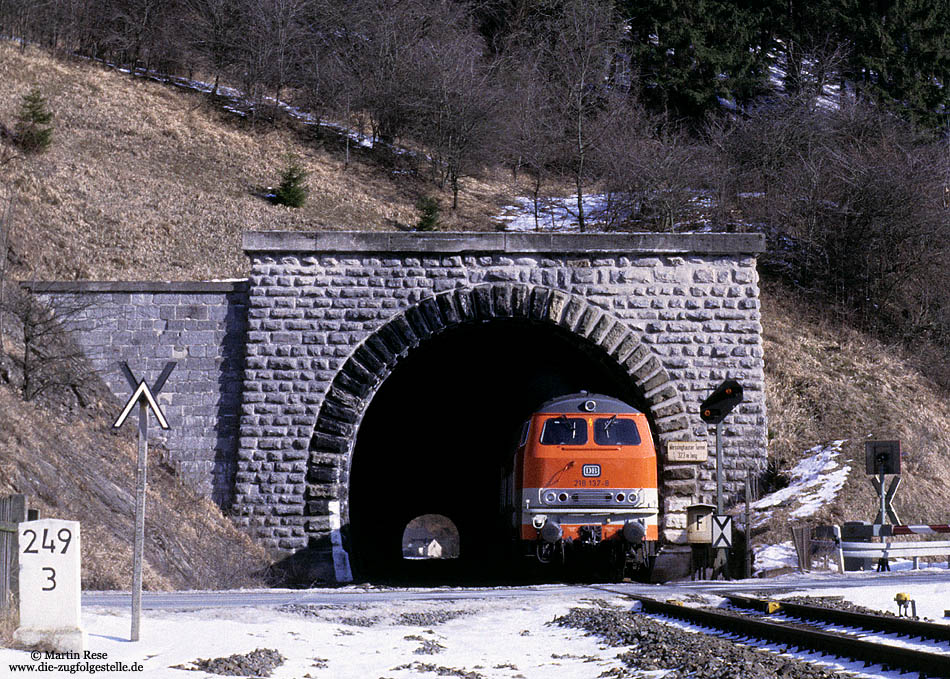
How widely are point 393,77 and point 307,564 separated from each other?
128ft

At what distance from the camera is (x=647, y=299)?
810 inches

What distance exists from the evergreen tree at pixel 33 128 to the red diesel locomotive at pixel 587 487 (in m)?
28.8

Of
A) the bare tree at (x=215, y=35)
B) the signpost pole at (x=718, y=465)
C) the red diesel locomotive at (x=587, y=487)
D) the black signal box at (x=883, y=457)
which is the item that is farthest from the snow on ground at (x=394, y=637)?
the bare tree at (x=215, y=35)

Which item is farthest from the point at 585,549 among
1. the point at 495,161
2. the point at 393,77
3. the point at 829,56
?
the point at 829,56

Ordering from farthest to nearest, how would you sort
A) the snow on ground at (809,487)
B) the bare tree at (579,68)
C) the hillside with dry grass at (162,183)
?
the bare tree at (579,68) → the hillside with dry grass at (162,183) → the snow on ground at (809,487)

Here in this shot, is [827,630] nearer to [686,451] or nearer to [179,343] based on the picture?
[686,451]

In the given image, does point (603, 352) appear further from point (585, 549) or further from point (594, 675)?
point (594, 675)

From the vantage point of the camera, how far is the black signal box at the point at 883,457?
18.2 meters

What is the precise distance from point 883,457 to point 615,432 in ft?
15.2

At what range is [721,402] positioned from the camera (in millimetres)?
19406

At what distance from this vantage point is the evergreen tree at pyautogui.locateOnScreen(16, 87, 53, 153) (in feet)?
130

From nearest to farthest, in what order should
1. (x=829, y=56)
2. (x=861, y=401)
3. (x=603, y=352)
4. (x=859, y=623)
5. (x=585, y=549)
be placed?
(x=859, y=623) < (x=585, y=549) < (x=603, y=352) < (x=861, y=401) < (x=829, y=56)

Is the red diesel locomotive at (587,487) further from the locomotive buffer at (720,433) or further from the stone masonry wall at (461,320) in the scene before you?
the stone masonry wall at (461,320)

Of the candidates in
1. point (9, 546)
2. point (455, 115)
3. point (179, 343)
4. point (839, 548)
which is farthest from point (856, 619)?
point (455, 115)
